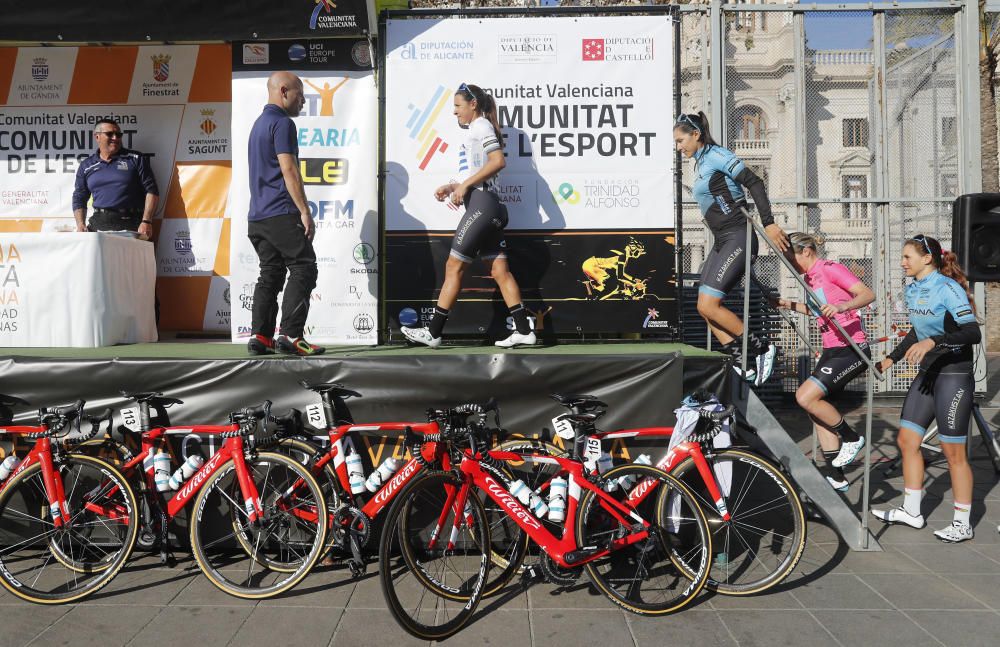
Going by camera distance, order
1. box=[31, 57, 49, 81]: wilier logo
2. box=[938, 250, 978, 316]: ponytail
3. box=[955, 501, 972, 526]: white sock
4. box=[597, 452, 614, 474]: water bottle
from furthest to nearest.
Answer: box=[31, 57, 49, 81]: wilier logo
box=[938, 250, 978, 316]: ponytail
box=[955, 501, 972, 526]: white sock
box=[597, 452, 614, 474]: water bottle

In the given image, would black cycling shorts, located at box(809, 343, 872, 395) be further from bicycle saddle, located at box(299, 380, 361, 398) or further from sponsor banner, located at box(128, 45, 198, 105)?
sponsor banner, located at box(128, 45, 198, 105)

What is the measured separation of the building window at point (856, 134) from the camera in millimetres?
9375

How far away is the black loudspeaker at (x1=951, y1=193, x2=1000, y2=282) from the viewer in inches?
206

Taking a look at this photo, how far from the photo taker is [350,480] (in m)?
4.65

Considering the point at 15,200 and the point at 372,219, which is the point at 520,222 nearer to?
the point at 372,219

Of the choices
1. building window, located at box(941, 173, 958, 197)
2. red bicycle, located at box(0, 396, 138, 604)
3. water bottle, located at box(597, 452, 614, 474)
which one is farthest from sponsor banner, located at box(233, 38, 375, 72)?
building window, located at box(941, 173, 958, 197)

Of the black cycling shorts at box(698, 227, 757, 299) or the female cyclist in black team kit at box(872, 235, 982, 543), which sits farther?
the black cycling shorts at box(698, 227, 757, 299)

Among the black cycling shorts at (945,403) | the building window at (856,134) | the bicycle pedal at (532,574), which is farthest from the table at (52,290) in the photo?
the building window at (856,134)

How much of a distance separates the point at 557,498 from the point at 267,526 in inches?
63.0

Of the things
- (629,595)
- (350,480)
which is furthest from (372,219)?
(629,595)

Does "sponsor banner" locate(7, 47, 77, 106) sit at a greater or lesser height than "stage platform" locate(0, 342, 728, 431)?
greater

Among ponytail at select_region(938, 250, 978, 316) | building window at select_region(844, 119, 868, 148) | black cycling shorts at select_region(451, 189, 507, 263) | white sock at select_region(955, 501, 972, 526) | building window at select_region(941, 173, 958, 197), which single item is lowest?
white sock at select_region(955, 501, 972, 526)

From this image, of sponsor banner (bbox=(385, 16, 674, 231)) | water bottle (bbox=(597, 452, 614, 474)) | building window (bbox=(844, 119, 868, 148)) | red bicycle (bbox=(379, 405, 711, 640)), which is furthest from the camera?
building window (bbox=(844, 119, 868, 148))

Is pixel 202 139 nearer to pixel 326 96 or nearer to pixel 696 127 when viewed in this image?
pixel 326 96
